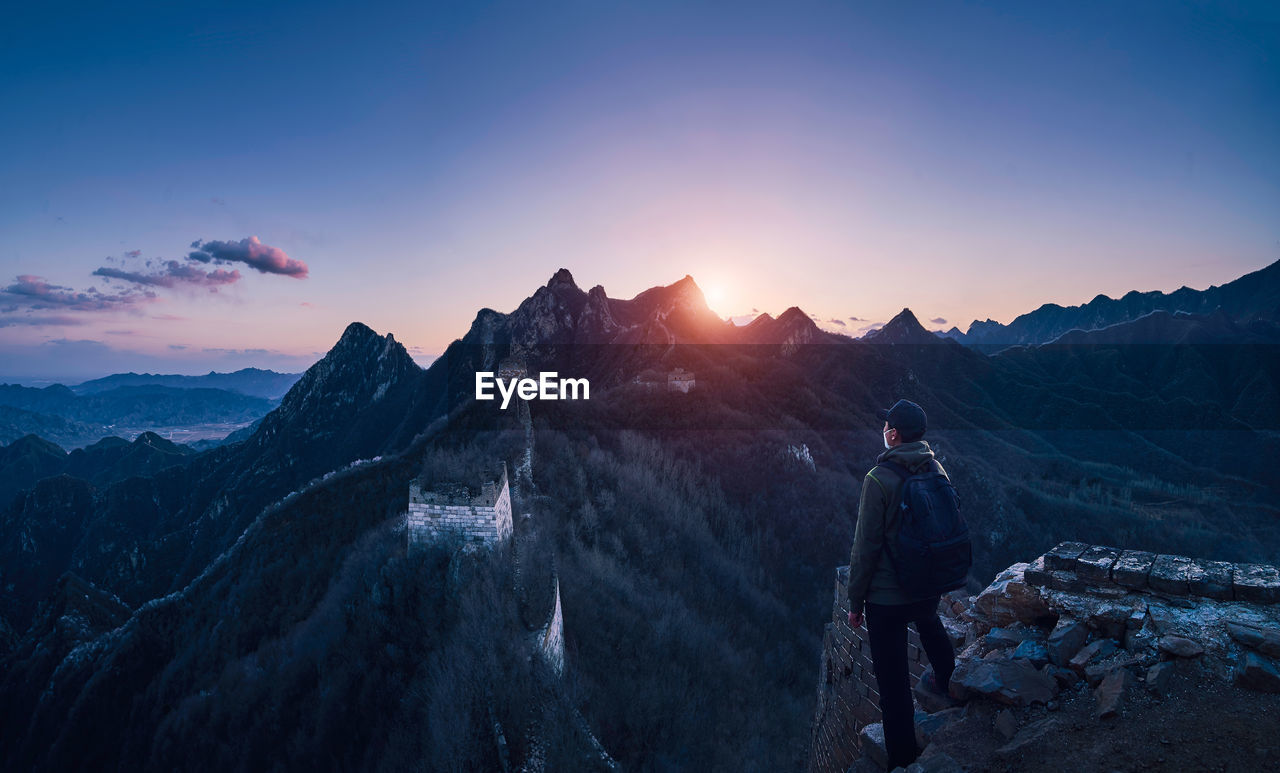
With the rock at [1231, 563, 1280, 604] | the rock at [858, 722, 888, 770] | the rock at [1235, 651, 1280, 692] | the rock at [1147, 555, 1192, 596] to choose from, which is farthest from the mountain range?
the rock at [1231, 563, 1280, 604]

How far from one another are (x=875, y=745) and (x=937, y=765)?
1425 millimetres

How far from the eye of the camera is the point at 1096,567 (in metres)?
5.23

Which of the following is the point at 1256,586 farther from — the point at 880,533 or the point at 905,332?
the point at 905,332

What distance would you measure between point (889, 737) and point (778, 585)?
2954 centimetres

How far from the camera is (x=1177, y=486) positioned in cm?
7875

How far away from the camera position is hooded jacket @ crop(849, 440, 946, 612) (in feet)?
15.1

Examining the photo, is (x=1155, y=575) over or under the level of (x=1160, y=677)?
over

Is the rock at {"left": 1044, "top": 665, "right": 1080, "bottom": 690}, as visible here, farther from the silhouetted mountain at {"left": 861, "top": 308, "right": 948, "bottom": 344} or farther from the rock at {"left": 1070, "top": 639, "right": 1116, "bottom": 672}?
the silhouetted mountain at {"left": 861, "top": 308, "right": 948, "bottom": 344}

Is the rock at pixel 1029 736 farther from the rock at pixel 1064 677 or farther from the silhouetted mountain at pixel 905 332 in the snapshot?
the silhouetted mountain at pixel 905 332

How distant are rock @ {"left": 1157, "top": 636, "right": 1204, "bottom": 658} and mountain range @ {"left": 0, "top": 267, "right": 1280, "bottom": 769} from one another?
35.5 feet

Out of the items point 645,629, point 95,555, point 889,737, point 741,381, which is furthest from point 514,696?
point 95,555

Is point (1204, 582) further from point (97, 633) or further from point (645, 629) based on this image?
point (97, 633)

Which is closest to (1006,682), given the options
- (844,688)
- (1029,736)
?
(1029,736)

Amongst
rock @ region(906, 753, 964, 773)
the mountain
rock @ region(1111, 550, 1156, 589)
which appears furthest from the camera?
the mountain
